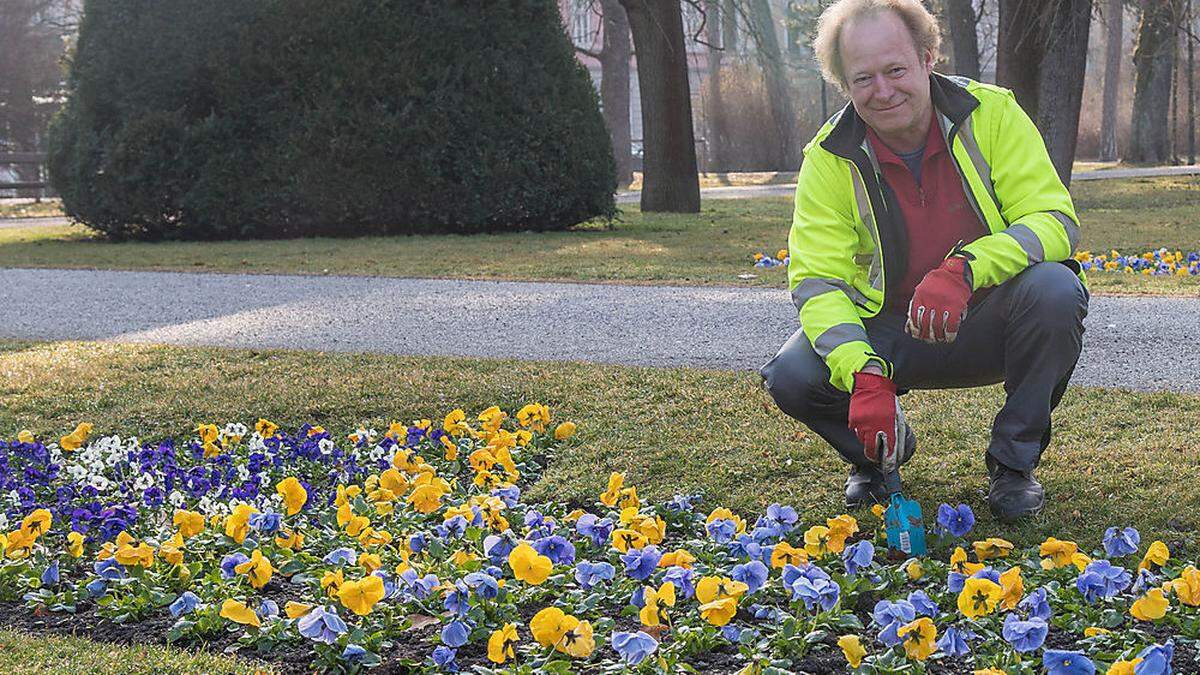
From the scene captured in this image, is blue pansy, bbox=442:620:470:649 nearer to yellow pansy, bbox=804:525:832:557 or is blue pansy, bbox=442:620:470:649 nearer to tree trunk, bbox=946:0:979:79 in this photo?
yellow pansy, bbox=804:525:832:557

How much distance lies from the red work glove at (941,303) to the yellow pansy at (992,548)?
44 cm

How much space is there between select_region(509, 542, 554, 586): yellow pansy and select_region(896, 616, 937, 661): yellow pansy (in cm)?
69

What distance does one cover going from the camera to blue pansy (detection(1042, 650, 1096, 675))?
2.20 meters

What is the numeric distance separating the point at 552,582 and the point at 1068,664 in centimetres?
118

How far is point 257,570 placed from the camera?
295 cm

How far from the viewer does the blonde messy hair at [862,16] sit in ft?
10.3

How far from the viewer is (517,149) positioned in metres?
12.7

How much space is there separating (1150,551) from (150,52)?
11918 mm

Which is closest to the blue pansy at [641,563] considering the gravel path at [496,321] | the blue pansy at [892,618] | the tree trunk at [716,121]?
the blue pansy at [892,618]

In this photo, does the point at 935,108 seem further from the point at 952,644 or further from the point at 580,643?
the point at 580,643

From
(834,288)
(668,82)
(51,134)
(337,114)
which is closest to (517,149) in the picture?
(337,114)

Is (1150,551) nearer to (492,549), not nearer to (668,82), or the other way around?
(492,549)

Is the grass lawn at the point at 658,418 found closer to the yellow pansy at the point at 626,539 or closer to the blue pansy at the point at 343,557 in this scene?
the yellow pansy at the point at 626,539

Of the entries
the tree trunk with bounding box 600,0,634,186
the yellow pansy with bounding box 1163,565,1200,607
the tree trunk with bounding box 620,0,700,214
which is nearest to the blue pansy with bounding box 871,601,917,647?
the yellow pansy with bounding box 1163,565,1200,607
